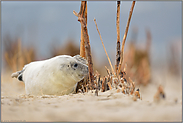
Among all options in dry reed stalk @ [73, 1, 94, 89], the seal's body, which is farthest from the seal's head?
dry reed stalk @ [73, 1, 94, 89]

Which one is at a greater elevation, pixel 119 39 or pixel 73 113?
pixel 119 39

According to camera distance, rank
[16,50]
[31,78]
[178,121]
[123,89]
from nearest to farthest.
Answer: [178,121] → [123,89] → [31,78] → [16,50]

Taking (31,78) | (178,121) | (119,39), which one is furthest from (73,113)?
(31,78)

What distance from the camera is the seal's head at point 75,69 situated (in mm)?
2762

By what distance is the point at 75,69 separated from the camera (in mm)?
2783

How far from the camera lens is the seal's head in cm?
276

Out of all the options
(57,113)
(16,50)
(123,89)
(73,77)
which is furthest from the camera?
(16,50)

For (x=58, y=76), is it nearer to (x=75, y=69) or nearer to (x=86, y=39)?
(x=75, y=69)

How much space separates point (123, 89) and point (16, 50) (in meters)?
4.08

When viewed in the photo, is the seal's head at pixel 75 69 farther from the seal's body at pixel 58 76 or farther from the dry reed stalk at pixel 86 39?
the dry reed stalk at pixel 86 39

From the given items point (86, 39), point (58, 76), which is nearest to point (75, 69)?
point (58, 76)

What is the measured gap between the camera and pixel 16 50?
5.45 m

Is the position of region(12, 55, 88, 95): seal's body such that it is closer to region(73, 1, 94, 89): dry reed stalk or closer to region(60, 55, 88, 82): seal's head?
region(60, 55, 88, 82): seal's head

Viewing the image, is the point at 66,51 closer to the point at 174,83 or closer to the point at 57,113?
the point at 174,83
